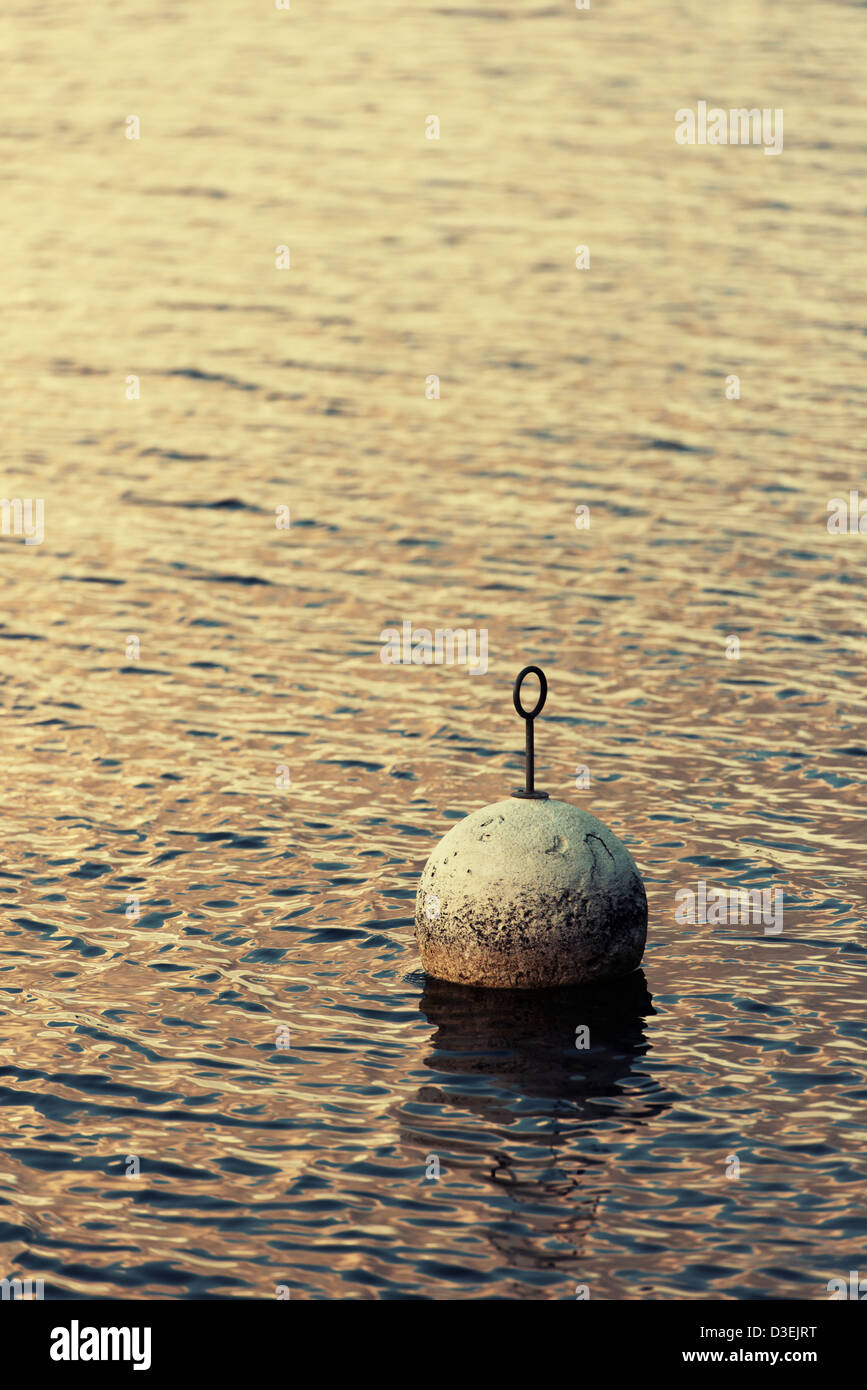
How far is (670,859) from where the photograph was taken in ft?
57.9

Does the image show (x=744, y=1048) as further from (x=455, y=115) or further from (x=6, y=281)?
(x=455, y=115)

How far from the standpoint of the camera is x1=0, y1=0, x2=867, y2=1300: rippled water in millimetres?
12445

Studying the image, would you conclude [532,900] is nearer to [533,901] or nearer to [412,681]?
[533,901]

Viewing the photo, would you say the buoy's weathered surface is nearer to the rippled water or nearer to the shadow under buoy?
the shadow under buoy

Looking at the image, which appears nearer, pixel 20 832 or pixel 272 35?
pixel 20 832

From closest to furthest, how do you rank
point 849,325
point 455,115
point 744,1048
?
point 744,1048
point 849,325
point 455,115

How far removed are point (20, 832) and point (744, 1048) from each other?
752cm

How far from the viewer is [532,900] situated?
14.6 m

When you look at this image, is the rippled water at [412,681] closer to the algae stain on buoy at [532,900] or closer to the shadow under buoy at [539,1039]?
the shadow under buoy at [539,1039]

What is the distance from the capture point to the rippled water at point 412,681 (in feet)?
40.8

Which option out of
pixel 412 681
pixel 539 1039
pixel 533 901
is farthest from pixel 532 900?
pixel 412 681

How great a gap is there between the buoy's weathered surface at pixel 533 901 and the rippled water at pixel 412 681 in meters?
0.31

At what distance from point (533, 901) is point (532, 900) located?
0.04ft
